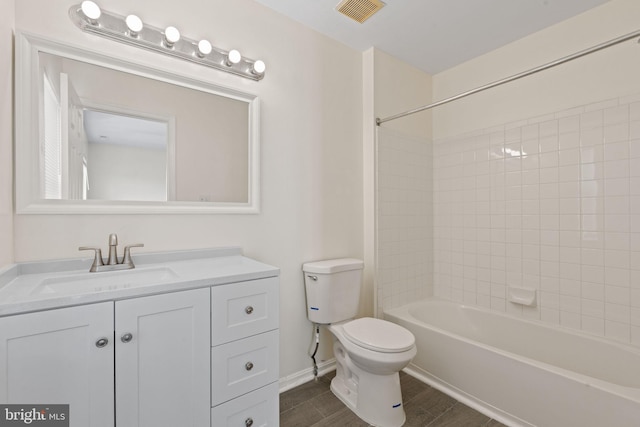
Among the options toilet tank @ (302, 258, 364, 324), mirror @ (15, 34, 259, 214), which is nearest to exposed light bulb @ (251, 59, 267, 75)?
mirror @ (15, 34, 259, 214)

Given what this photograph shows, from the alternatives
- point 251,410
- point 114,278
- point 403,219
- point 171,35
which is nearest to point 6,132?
point 114,278

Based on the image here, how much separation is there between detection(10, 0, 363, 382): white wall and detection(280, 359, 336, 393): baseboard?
0.04m

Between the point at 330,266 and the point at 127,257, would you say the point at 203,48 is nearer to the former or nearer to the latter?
the point at 127,257

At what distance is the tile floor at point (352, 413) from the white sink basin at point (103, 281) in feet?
3.49

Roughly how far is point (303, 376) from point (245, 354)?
884 millimetres

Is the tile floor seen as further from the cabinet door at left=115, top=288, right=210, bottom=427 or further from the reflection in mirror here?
the reflection in mirror

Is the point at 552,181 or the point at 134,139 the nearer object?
A: the point at 134,139

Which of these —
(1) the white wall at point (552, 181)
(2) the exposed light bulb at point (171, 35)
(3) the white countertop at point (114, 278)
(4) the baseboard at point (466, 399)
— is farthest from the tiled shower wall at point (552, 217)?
(2) the exposed light bulb at point (171, 35)

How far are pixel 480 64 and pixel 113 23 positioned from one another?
254 centimetres

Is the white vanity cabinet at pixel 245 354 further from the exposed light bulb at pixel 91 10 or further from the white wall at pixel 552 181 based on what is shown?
the white wall at pixel 552 181

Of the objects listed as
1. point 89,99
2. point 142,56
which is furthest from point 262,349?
point 142,56

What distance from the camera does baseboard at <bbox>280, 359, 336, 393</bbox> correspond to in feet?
6.11

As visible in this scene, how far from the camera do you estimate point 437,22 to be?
1.97 metres

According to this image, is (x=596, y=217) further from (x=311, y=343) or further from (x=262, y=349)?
(x=262, y=349)
